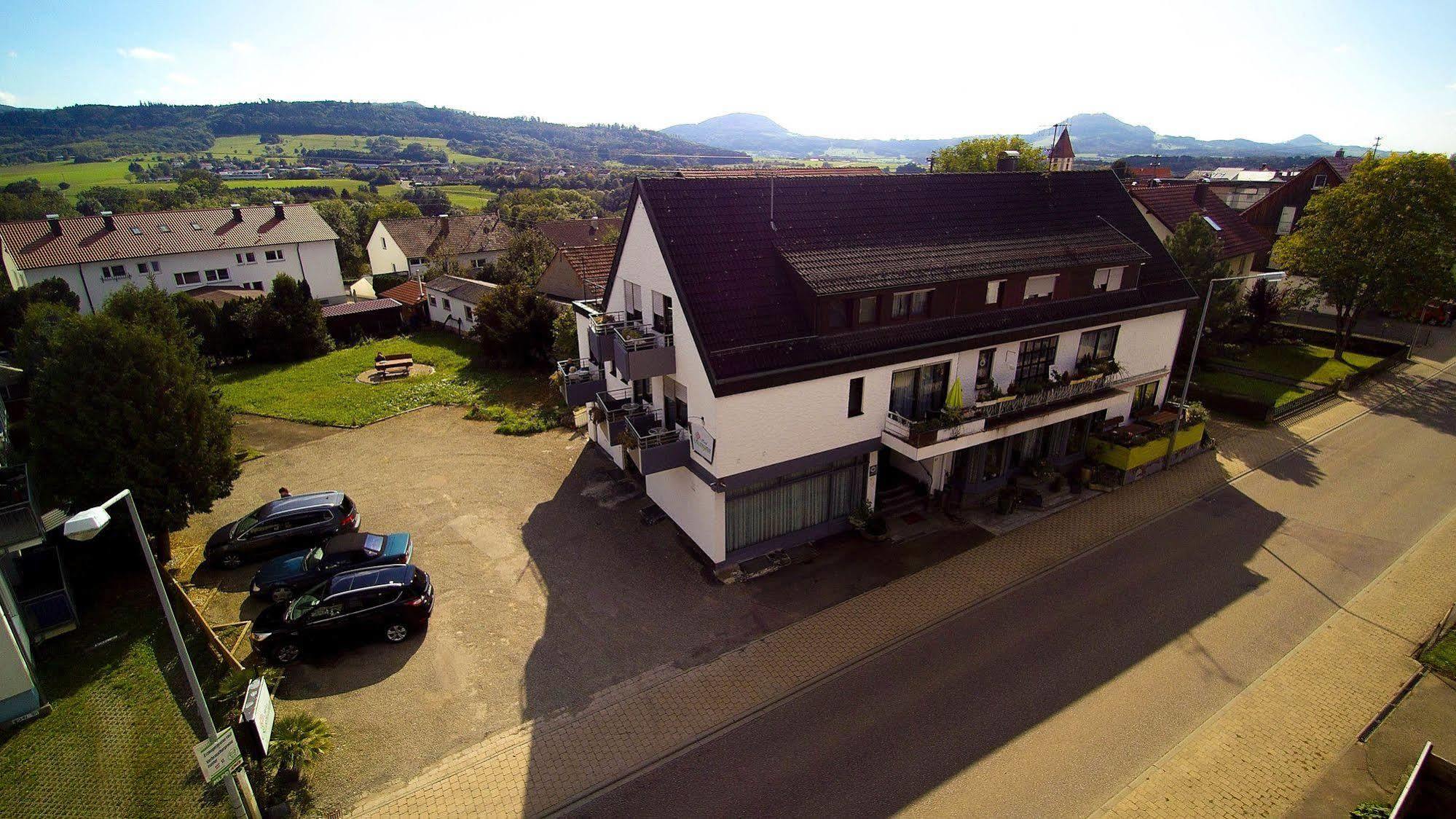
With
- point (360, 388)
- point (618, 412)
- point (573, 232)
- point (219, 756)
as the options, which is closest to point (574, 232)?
point (573, 232)

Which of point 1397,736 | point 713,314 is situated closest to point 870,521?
point 713,314

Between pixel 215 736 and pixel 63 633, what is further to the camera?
pixel 63 633

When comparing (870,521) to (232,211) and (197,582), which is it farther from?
(232,211)

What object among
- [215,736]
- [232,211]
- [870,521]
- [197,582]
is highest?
[232,211]

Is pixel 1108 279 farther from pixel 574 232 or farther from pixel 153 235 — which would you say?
pixel 153 235

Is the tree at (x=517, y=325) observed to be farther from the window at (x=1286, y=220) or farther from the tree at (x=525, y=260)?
the window at (x=1286, y=220)

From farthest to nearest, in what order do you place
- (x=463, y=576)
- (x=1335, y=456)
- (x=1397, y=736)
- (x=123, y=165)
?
1. (x=123, y=165)
2. (x=1335, y=456)
3. (x=463, y=576)
4. (x=1397, y=736)

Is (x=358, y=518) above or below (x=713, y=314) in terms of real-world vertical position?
below
